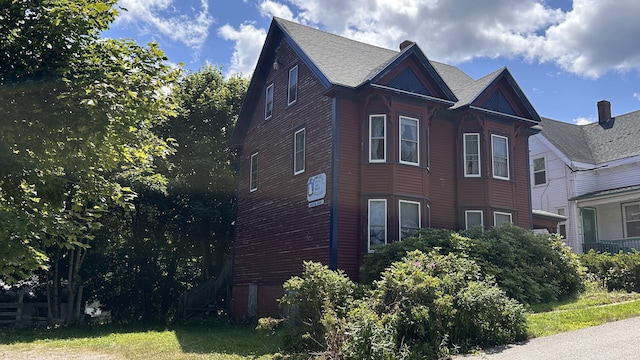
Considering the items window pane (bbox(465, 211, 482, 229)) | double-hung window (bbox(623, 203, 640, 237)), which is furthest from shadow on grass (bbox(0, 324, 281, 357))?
double-hung window (bbox(623, 203, 640, 237))

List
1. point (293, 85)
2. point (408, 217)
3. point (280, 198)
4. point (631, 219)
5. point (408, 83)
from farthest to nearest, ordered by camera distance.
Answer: point (631, 219) → point (293, 85) → point (280, 198) → point (408, 83) → point (408, 217)

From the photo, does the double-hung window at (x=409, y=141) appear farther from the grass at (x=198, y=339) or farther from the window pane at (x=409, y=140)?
the grass at (x=198, y=339)

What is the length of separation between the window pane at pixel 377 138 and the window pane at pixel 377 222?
58.4 inches

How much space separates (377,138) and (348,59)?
4055 millimetres

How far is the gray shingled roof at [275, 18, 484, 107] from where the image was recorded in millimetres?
17641

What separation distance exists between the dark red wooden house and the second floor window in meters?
0.05

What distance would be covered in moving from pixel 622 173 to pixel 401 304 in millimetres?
19828

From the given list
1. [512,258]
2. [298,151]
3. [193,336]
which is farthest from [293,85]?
[512,258]

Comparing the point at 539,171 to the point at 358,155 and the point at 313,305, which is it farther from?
the point at 313,305

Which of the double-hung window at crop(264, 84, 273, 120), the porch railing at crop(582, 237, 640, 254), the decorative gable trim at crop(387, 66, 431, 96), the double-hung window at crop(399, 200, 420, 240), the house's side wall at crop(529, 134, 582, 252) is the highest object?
the double-hung window at crop(264, 84, 273, 120)

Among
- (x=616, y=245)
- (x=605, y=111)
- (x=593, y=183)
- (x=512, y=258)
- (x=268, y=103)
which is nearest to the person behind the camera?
(x=512, y=258)

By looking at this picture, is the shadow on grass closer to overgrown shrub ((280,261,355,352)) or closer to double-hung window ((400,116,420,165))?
overgrown shrub ((280,261,355,352))

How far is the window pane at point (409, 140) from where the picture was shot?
17375 millimetres

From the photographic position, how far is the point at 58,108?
8.55 metres
